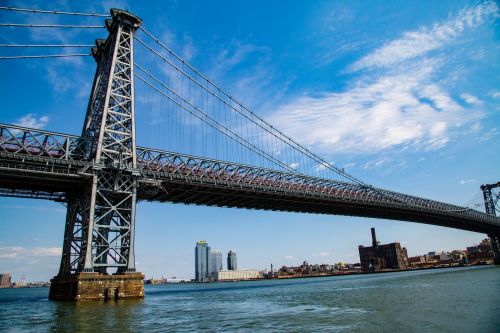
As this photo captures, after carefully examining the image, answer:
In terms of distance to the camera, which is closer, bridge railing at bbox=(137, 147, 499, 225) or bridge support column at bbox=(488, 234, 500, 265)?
bridge railing at bbox=(137, 147, 499, 225)

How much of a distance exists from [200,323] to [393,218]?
7588 centimetres

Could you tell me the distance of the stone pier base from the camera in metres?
29.8

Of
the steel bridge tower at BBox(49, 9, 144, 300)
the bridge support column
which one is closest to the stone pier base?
the steel bridge tower at BBox(49, 9, 144, 300)

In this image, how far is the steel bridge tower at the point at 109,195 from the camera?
1254 inches

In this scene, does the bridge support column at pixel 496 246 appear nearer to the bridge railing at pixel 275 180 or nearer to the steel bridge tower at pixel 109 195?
the bridge railing at pixel 275 180

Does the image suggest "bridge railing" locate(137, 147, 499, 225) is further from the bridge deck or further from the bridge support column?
the bridge support column

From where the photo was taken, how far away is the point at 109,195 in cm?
3562

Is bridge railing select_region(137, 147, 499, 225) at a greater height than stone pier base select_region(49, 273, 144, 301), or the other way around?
bridge railing select_region(137, 147, 499, 225)

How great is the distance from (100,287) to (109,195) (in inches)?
367

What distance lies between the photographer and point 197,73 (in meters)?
55.9

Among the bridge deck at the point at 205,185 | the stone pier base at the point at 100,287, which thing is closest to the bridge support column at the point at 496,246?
the bridge deck at the point at 205,185

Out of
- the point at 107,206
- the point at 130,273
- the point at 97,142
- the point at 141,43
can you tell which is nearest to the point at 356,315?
the point at 130,273

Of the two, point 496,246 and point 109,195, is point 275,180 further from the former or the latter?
point 496,246

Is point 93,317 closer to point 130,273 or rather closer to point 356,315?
point 130,273
